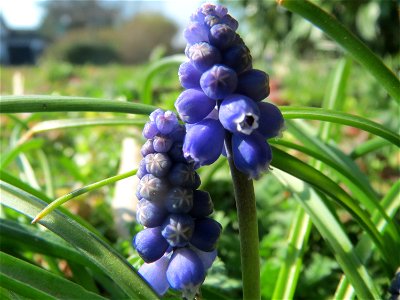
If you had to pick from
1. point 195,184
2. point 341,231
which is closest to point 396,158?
point 341,231

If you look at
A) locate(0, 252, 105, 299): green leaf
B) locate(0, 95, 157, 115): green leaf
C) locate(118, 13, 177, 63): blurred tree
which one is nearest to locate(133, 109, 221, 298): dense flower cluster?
locate(0, 252, 105, 299): green leaf

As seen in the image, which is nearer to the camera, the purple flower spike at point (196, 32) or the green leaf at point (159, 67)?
the purple flower spike at point (196, 32)

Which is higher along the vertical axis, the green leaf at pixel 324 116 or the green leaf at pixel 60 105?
the green leaf at pixel 60 105

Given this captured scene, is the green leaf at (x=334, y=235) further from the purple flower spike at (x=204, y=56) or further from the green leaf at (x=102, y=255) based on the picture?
the purple flower spike at (x=204, y=56)

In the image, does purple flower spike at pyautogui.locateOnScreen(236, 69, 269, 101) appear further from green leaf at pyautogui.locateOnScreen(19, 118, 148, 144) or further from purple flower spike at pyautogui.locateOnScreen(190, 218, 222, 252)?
green leaf at pyautogui.locateOnScreen(19, 118, 148, 144)

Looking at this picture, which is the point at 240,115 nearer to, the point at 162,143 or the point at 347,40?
the point at 162,143

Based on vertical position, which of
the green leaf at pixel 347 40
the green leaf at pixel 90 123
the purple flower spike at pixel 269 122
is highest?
the green leaf at pixel 90 123

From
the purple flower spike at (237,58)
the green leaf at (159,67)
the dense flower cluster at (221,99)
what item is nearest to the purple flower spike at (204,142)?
the dense flower cluster at (221,99)

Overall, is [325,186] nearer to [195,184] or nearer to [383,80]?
→ [383,80]
